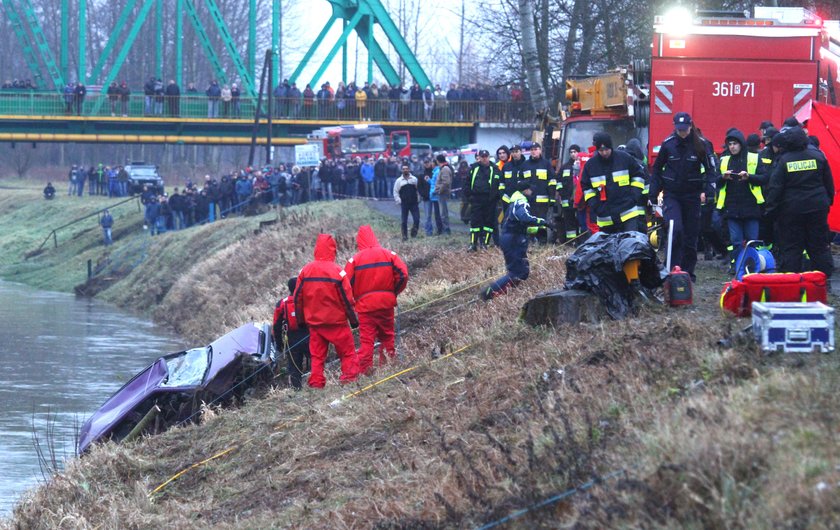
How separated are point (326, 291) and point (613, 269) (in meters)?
3.06

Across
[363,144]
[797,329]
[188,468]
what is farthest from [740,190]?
[363,144]

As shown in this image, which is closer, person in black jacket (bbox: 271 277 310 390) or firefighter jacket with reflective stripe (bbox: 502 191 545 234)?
firefighter jacket with reflective stripe (bbox: 502 191 545 234)

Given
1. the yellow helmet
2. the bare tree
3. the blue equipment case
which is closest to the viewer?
the blue equipment case

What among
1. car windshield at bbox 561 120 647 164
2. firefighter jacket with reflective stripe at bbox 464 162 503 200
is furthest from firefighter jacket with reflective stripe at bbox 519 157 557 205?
car windshield at bbox 561 120 647 164

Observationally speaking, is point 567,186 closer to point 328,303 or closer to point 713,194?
point 713,194

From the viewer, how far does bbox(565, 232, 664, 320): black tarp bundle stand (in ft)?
37.4

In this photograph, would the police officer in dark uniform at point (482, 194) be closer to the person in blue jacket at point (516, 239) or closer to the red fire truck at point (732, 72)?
the red fire truck at point (732, 72)

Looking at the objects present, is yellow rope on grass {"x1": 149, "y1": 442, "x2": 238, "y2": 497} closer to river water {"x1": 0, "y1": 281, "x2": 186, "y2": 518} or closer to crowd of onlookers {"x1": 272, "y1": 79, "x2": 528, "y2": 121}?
river water {"x1": 0, "y1": 281, "x2": 186, "y2": 518}

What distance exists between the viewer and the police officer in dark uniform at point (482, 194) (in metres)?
19.3

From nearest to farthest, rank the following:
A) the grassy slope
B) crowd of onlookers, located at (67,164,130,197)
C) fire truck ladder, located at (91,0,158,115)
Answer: the grassy slope → fire truck ladder, located at (91,0,158,115) → crowd of onlookers, located at (67,164,130,197)

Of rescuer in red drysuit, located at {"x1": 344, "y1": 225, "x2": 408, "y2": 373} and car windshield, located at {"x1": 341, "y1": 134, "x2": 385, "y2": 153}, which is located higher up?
car windshield, located at {"x1": 341, "y1": 134, "x2": 385, "y2": 153}

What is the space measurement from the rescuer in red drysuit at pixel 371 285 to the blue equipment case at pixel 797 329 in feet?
17.8

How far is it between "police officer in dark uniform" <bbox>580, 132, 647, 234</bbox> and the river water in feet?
20.3

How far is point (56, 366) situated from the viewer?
22.9 m
